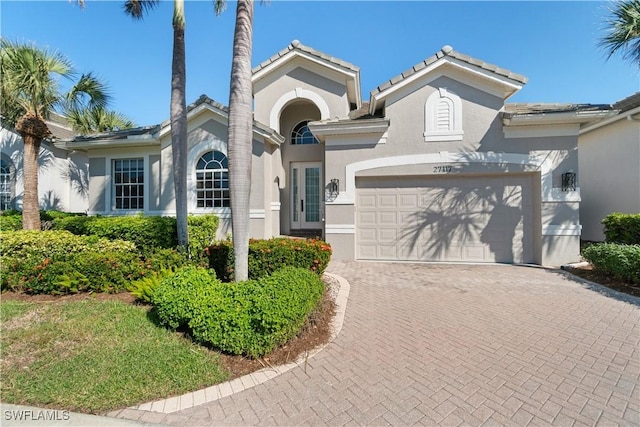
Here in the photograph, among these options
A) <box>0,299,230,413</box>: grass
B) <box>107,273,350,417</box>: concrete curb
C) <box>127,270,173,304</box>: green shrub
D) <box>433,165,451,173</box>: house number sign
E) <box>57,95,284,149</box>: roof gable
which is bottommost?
<box>107,273,350,417</box>: concrete curb

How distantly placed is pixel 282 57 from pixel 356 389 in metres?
12.0

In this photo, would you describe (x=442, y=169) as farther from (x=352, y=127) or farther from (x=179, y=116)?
(x=179, y=116)

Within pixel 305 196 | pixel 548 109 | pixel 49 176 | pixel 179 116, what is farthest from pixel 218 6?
pixel 49 176

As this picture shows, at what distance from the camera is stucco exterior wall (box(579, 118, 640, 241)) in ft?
32.9

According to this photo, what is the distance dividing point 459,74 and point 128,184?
527 inches

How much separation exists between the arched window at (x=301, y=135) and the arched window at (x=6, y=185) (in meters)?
15.7

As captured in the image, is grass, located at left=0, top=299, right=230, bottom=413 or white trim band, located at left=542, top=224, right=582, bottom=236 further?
white trim band, located at left=542, top=224, right=582, bottom=236

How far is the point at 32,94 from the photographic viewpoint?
8758 mm

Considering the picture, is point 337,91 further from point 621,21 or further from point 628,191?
point 628,191

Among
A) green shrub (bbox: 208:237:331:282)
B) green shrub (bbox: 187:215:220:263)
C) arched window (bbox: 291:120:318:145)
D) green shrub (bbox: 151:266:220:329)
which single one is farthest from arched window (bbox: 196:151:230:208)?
green shrub (bbox: 151:266:220:329)

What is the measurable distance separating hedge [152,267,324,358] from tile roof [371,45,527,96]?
24.7ft

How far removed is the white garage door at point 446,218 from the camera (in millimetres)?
8844

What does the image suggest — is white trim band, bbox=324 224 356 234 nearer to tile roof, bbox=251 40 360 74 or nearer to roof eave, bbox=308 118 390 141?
roof eave, bbox=308 118 390 141

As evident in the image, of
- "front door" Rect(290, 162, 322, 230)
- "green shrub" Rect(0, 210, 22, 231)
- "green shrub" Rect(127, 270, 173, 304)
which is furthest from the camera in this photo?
"front door" Rect(290, 162, 322, 230)
